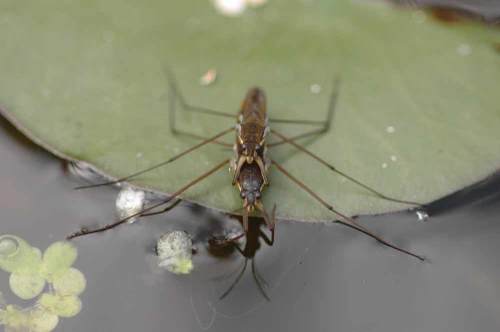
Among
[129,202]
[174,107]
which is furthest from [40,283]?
[174,107]

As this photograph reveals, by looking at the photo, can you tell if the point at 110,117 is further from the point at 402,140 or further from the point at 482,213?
the point at 482,213

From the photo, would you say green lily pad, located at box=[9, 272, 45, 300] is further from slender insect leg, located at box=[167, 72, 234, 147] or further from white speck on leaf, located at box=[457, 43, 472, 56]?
white speck on leaf, located at box=[457, 43, 472, 56]

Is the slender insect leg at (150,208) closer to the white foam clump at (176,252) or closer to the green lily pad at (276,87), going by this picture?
the green lily pad at (276,87)

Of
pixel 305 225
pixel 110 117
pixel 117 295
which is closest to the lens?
pixel 117 295

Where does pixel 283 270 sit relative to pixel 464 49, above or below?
below

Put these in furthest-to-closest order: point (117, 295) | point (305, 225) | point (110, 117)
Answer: point (110, 117), point (305, 225), point (117, 295)

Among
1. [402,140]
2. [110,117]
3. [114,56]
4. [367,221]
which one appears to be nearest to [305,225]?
[367,221]

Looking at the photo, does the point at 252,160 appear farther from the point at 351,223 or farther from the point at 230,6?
the point at 230,6
